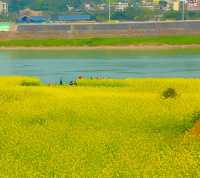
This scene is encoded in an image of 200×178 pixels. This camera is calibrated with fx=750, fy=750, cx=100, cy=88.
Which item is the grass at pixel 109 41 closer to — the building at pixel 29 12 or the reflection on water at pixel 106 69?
the reflection on water at pixel 106 69

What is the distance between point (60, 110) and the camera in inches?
800

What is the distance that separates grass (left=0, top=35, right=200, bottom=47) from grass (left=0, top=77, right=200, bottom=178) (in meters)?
76.3

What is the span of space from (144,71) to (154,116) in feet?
125

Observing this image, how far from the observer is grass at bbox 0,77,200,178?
14.4m

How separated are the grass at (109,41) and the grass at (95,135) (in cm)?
7633

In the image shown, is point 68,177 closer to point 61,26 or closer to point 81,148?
point 81,148

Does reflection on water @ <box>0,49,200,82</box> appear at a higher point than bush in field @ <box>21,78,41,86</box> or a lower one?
lower

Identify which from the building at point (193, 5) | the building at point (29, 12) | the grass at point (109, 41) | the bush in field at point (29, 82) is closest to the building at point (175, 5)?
the building at point (193, 5)

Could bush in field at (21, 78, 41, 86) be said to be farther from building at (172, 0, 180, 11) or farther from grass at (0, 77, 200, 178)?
building at (172, 0, 180, 11)

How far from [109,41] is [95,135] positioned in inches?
3390

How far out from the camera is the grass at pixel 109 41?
100 meters

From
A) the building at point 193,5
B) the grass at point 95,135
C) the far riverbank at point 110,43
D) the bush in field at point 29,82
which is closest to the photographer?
the grass at point 95,135

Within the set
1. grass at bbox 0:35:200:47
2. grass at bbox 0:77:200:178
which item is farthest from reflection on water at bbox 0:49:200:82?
grass at bbox 0:35:200:47

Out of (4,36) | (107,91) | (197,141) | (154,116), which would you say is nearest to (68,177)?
(197,141)
